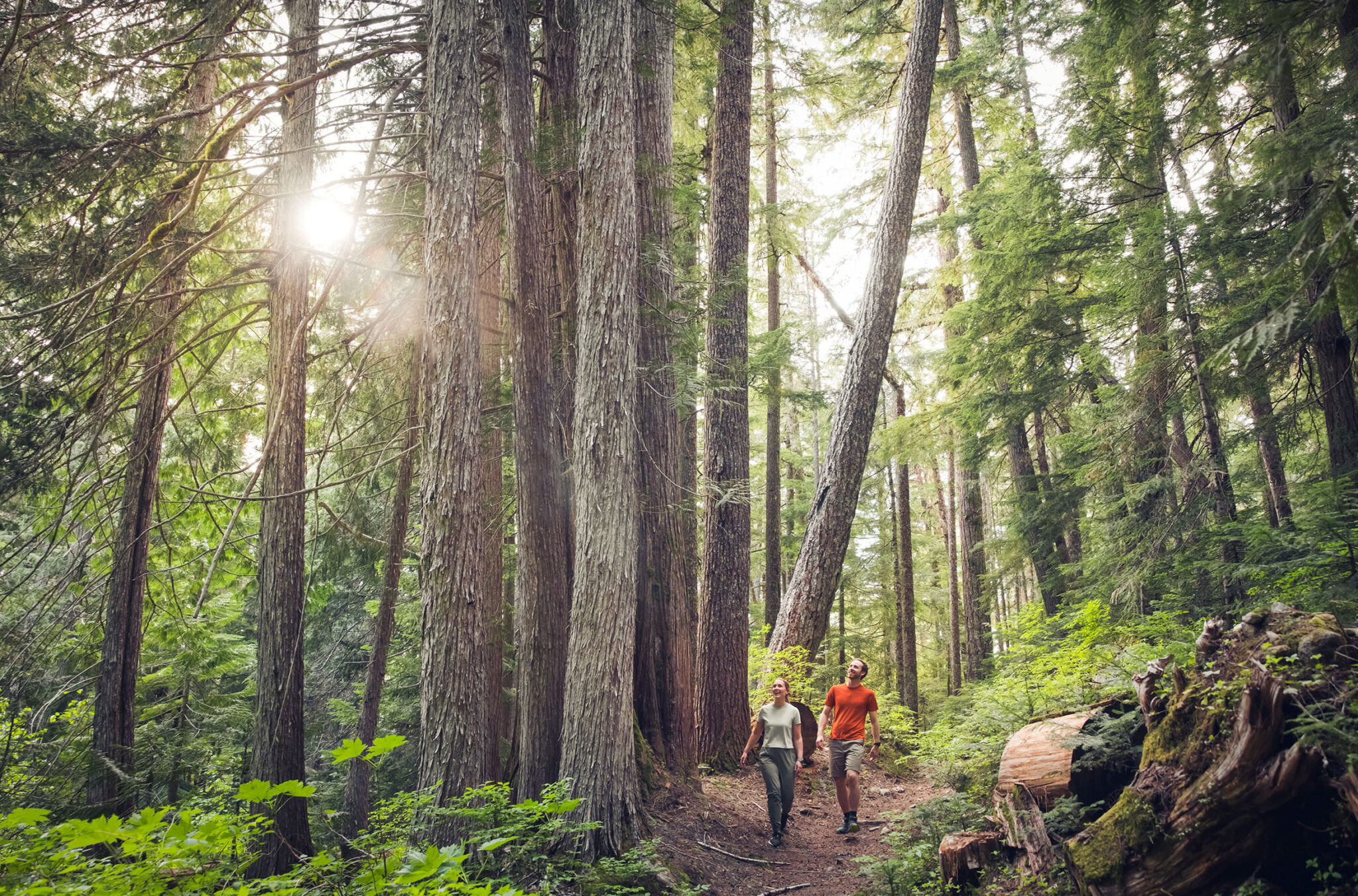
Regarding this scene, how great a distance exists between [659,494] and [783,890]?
12.6ft

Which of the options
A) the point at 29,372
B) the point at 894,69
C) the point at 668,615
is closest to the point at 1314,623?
the point at 668,615

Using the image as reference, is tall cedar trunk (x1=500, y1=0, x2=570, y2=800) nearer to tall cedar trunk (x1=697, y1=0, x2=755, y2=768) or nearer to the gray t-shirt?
tall cedar trunk (x1=697, y1=0, x2=755, y2=768)

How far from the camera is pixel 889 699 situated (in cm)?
1227

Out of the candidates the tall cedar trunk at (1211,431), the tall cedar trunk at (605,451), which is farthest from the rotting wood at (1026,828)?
the tall cedar trunk at (1211,431)

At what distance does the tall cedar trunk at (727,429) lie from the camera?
8.34 metres

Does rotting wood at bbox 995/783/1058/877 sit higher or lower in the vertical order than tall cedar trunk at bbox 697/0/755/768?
lower

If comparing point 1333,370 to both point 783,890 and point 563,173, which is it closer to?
point 783,890

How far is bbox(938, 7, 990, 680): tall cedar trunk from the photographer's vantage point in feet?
45.1

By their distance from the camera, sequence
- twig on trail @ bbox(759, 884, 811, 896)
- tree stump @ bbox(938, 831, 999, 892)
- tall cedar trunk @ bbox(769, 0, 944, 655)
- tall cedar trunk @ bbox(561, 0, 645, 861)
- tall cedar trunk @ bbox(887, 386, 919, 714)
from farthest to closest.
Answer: tall cedar trunk @ bbox(887, 386, 919, 714) < tall cedar trunk @ bbox(769, 0, 944, 655) < twig on trail @ bbox(759, 884, 811, 896) < tall cedar trunk @ bbox(561, 0, 645, 861) < tree stump @ bbox(938, 831, 999, 892)

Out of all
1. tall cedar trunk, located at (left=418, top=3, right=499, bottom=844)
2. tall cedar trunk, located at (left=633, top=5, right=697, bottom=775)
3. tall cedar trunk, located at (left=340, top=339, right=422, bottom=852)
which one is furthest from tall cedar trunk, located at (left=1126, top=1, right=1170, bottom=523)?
tall cedar trunk, located at (left=340, top=339, right=422, bottom=852)

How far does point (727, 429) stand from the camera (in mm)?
9109

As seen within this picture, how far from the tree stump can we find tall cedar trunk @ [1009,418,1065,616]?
30.1ft

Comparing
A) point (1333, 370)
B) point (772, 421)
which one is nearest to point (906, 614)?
point (772, 421)

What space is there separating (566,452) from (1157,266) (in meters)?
7.52
